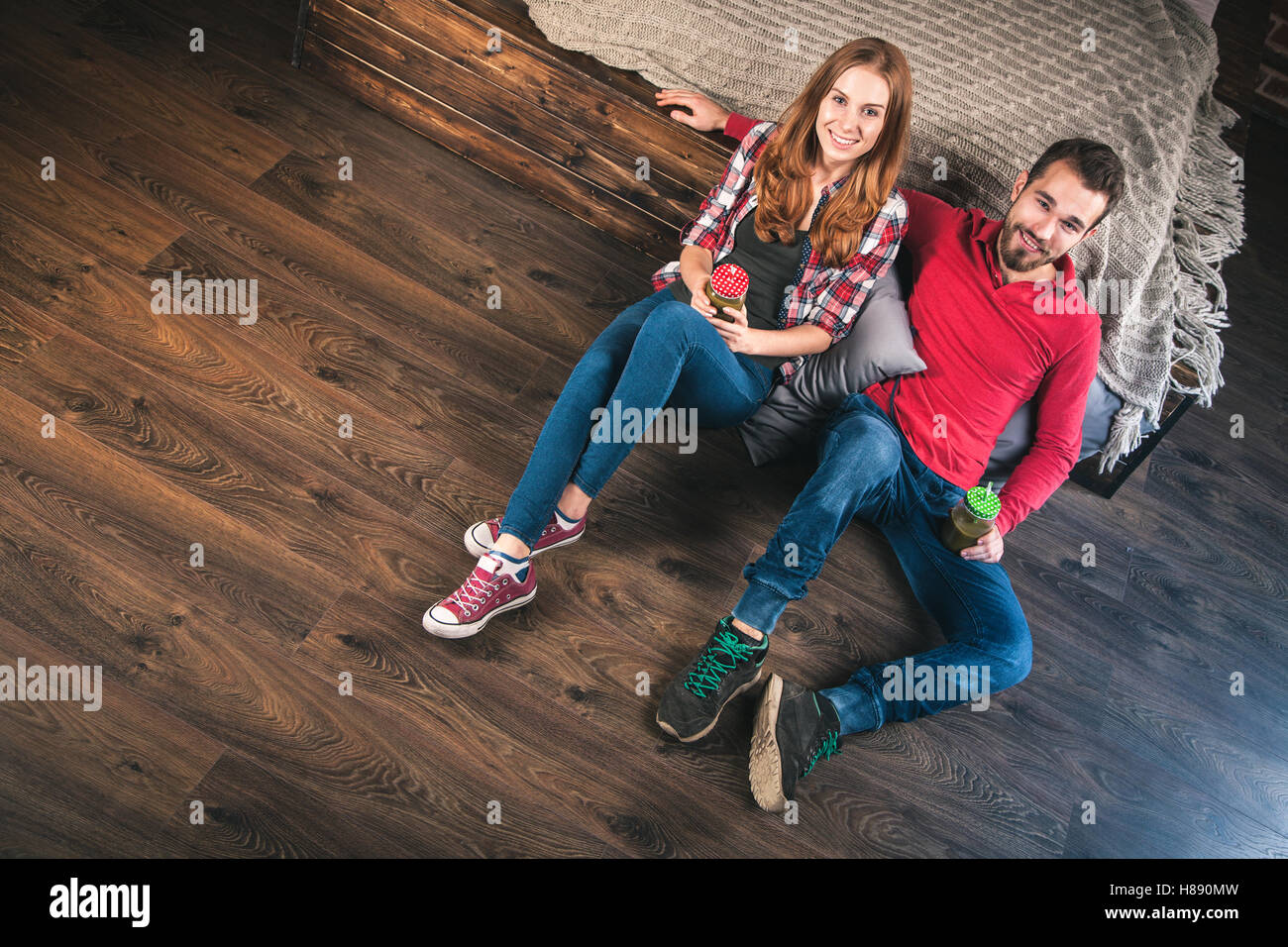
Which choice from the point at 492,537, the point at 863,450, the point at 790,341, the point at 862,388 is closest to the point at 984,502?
the point at 863,450

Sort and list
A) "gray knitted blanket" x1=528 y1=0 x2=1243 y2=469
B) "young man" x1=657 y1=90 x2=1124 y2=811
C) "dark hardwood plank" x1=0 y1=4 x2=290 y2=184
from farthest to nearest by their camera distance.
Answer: "dark hardwood plank" x1=0 y1=4 x2=290 y2=184, "gray knitted blanket" x1=528 y1=0 x2=1243 y2=469, "young man" x1=657 y1=90 x2=1124 y2=811

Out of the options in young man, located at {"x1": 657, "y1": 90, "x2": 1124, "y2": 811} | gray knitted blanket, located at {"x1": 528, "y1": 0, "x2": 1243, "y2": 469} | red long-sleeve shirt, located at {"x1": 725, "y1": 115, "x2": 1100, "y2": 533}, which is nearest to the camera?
young man, located at {"x1": 657, "y1": 90, "x2": 1124, "y2": 811}

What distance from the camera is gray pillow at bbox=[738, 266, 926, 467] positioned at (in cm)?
175

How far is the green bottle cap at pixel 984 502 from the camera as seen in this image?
5.33ft

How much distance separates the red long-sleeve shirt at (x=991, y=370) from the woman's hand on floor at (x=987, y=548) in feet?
0.13

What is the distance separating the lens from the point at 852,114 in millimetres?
1552

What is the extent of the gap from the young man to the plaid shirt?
0.49 ft

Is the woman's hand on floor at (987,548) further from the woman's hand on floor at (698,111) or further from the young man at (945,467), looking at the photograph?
the woman's hand on floor at (698,111)

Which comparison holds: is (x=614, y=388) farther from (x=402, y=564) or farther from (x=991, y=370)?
(x=991, y=370)

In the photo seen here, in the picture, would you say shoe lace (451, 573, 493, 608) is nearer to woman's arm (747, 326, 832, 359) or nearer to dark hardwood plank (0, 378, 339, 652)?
dark hardwood plank (0, 378, 339, 652)

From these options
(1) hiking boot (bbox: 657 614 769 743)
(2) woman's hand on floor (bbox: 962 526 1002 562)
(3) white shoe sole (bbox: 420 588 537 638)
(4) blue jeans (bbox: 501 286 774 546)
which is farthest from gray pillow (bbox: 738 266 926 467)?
(3) white shoe sole (bbox: 420 588 537 638)

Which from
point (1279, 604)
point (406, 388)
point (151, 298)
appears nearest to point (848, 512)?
point (406, 388)

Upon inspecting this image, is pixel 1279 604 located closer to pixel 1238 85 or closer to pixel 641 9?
pixel 1238 85
